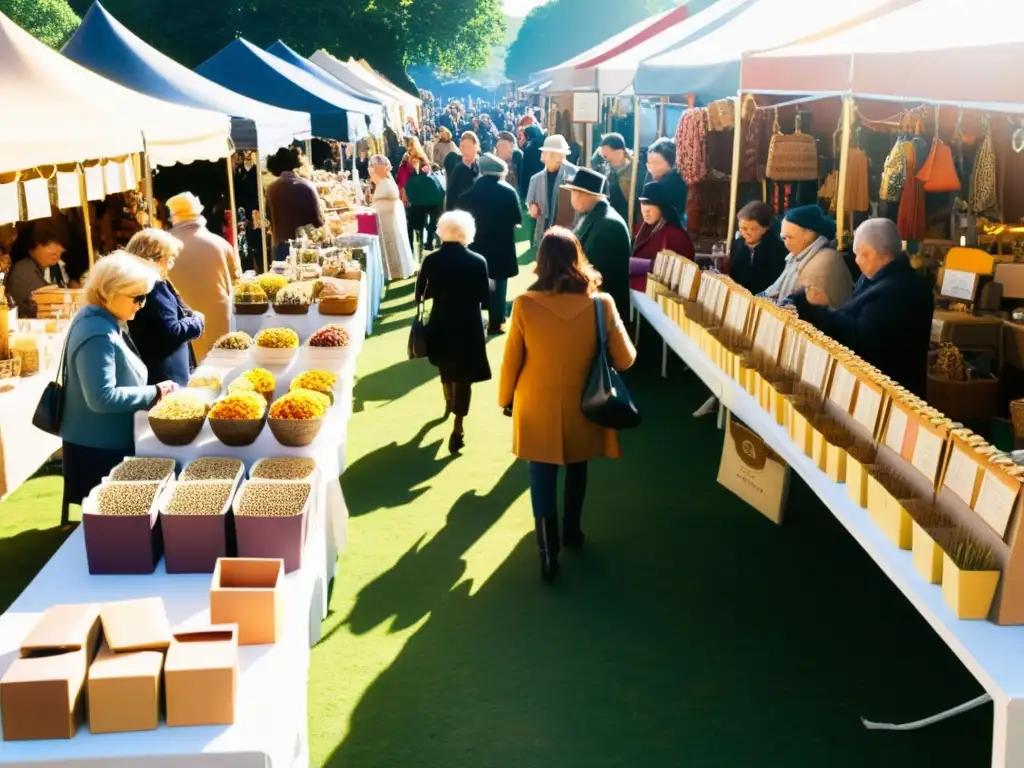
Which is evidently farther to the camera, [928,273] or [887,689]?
[928,273]

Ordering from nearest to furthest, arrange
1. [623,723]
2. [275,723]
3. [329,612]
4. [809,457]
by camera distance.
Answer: [275,723], [623,723], [809,457], [329,612]

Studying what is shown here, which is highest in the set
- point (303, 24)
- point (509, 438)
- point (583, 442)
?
point (303, 24)

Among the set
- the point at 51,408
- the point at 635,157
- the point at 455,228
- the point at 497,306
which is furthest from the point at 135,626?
the point at 635,157

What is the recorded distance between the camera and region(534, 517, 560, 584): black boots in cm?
482

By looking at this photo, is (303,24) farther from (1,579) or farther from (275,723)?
(275,723)

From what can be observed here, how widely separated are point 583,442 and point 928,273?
4.94m

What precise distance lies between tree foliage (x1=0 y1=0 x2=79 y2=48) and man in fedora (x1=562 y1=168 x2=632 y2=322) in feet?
217

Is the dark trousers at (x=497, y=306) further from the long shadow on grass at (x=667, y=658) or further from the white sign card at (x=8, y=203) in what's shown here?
the white sign card at (x=8, y=203)

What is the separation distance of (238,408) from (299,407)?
0.22m

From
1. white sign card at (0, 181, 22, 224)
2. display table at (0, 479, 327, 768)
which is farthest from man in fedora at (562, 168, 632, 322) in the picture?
display table at (0, 479, 327, 768)

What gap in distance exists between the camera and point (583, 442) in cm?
475

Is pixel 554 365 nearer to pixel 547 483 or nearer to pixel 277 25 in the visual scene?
pixel 547 483

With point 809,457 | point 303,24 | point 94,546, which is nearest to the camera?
point 94,546

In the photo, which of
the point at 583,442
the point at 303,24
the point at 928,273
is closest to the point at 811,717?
the point at 583,442
